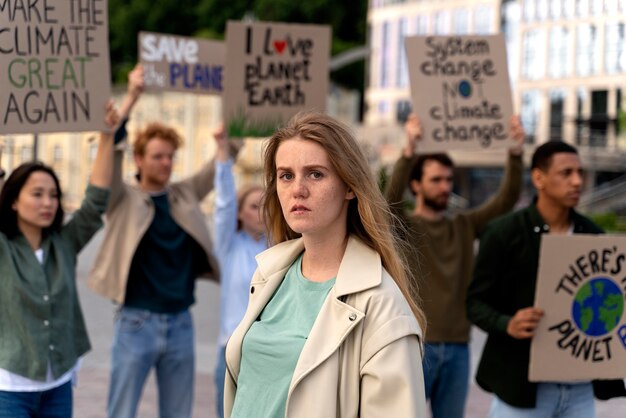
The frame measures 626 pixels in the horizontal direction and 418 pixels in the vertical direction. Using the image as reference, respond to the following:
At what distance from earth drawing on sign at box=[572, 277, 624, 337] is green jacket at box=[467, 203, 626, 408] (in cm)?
28

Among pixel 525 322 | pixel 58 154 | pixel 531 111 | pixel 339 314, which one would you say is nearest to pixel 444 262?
pixel 525 322

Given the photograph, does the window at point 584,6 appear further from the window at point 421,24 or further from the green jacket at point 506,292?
the window at point 421,24

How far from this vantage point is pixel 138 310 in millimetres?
5492

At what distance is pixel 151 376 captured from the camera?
9195mm

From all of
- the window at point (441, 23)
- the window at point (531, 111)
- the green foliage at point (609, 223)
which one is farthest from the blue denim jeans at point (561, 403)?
the window at point (441, 23)

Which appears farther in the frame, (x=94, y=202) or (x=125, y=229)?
(x=125, y=229)

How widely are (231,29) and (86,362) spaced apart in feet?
13.5

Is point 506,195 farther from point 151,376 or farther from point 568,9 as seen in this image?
point 568,9

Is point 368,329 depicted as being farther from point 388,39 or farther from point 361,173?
point 388,39

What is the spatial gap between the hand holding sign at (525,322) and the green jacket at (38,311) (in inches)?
73.7

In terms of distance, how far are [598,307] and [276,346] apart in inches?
76.5

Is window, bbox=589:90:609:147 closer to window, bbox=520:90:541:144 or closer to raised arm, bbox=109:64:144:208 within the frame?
window, bbox=520:90:541:144

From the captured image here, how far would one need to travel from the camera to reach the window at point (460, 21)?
51281 millimetres

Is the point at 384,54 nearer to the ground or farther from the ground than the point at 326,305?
farther from the ground
